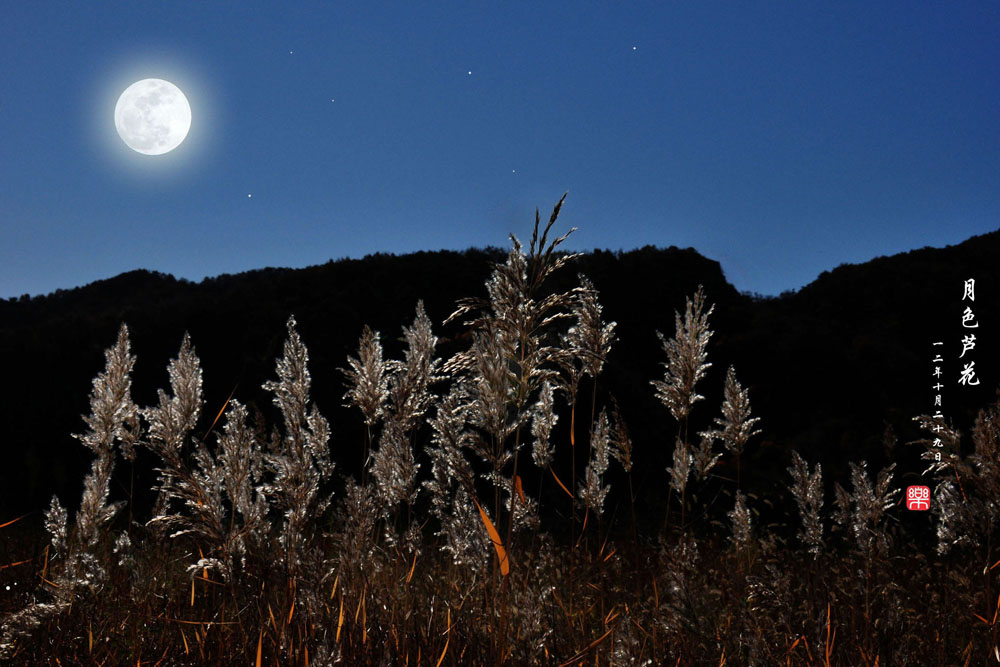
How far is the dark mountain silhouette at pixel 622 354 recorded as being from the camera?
413 inches

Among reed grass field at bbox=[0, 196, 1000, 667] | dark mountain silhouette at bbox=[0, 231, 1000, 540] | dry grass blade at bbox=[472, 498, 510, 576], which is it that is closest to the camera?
dry grass blade at bbox=[472, 498, 510, 576]

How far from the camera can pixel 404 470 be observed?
93.7 inches

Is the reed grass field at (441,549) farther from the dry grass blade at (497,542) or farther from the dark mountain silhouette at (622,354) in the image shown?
the dark mountain silhouette at (622,354)

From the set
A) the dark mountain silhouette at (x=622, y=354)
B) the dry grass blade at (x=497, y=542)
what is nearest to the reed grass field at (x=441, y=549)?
the dry grass blade at (x=497, y=542)

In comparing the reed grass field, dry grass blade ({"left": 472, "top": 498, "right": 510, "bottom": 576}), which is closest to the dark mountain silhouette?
the reed grass field

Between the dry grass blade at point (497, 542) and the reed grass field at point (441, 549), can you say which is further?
the reed grass field at point (441, 549)

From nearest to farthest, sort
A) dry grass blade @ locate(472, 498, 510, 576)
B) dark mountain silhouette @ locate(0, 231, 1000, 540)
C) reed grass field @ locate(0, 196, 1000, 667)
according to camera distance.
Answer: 1. dry grass blade @ locate(472, 498, 510, 576)
2. reed grass field @ locate(0, 196, 1000, 667)
3. dark mountain silhouette @ locate(0, 231, 1000, 540)

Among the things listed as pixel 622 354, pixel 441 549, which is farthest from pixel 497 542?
pixel 622 354

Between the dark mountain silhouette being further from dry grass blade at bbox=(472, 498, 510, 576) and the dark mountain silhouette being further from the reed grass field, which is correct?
dry grass blade at bbox=(472, 498, 510, 576)

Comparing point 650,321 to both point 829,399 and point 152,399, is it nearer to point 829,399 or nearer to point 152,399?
point 829,399

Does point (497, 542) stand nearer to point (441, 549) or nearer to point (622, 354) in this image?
point (441, 549)

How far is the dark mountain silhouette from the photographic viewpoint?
1049 cm

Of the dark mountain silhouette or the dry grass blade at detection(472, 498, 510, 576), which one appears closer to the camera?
the dry grass blade at detection(472, 498, 510, 576)

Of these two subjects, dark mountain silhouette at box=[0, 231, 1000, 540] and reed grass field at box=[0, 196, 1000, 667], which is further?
dark mountain silhouette at box=[0, 231, 1000, 540]
